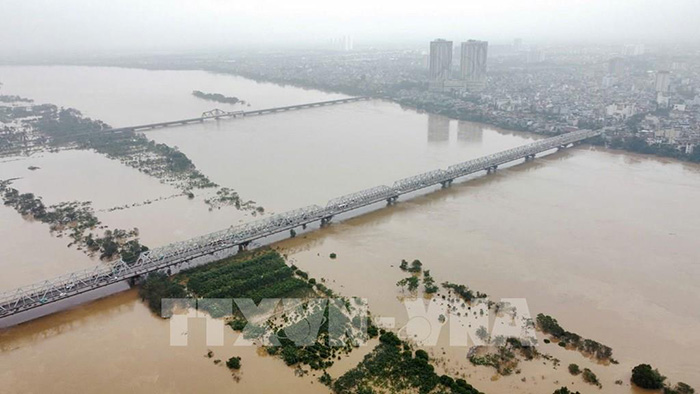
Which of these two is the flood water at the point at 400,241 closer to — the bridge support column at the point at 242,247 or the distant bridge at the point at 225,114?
the bridge support column at the point at 242,247

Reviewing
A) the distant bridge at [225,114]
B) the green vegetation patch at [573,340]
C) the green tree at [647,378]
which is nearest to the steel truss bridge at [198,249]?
the green vegetation patch at [573,340]

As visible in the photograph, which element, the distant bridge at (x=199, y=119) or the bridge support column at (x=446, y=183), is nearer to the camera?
the bridge support column at (x=446, y=183)

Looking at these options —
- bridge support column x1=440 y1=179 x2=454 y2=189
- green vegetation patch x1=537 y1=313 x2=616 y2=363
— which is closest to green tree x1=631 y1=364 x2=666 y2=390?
Result: green vegetation patch x1=537 y1=313 x2=616 y2=363

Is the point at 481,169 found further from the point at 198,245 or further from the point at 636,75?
the point at 636,75

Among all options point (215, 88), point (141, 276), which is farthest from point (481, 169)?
point (215, 88)

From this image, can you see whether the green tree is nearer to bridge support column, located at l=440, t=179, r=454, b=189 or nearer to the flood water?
the flood water

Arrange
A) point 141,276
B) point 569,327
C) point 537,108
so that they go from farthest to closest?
point 537,108 < point 141,276 < point 569,327

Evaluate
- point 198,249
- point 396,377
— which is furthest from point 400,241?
point 396,377
